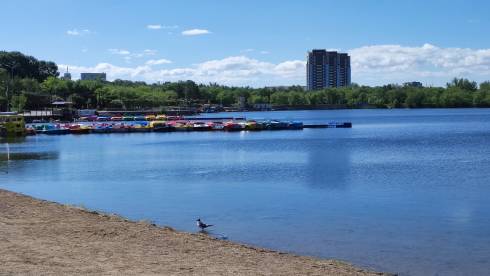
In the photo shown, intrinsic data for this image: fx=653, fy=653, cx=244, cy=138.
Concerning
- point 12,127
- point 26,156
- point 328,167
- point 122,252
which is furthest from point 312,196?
point 12,127

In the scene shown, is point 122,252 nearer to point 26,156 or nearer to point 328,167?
point 328,167

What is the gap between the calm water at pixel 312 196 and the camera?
18094mm

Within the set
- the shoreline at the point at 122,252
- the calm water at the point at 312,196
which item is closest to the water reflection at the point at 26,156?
the calm water at the point at 312,196

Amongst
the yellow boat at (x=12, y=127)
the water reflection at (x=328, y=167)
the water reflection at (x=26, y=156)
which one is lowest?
the water reflection at (x=26, y=156)

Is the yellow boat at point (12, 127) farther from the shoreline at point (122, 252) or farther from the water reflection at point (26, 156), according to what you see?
the shoreline at point (122, 252)

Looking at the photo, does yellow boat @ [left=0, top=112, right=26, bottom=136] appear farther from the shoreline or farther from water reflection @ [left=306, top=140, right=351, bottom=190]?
the shoreline

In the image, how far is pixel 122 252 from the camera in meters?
14.2

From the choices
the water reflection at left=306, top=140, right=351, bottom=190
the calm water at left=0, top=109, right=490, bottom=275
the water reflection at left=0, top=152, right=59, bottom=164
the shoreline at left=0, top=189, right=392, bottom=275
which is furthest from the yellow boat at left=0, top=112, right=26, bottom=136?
the shoreline at left=0, top=189, right=392, bottom=275

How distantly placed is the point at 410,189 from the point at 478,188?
10.8 ft

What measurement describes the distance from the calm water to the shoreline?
7.91 ft

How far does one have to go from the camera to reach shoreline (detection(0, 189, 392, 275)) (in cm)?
1245

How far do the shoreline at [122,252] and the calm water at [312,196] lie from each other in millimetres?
2411

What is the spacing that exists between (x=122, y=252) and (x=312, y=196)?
15845 millimetres

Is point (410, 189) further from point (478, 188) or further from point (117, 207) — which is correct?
point (117, 207)
